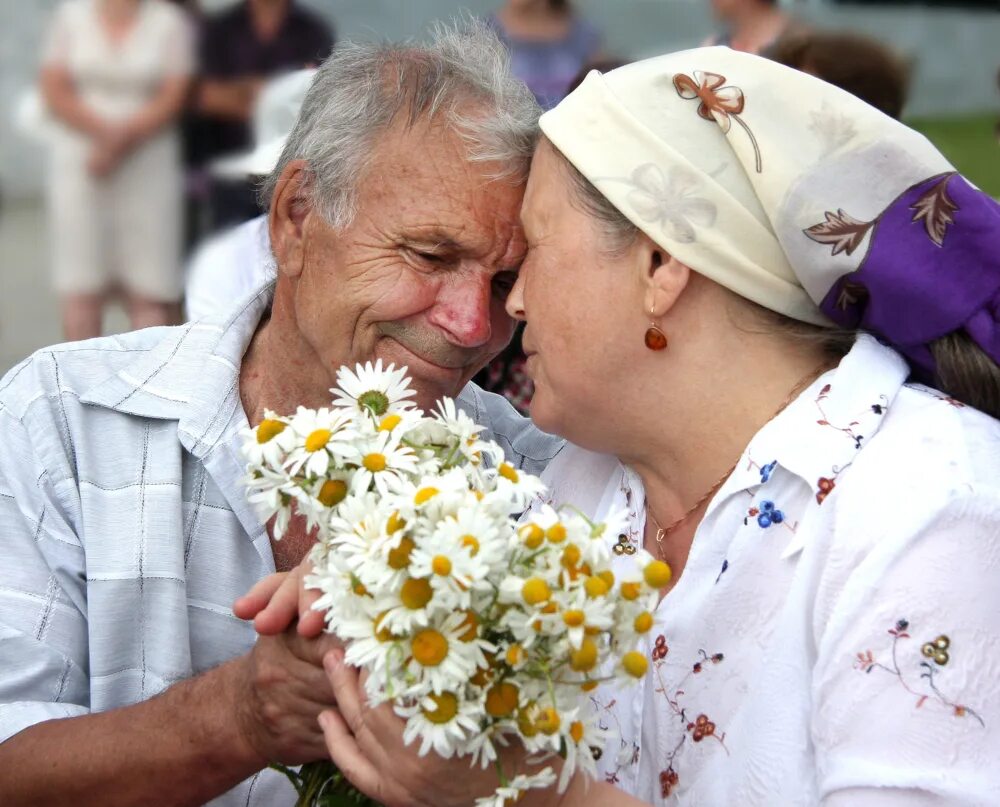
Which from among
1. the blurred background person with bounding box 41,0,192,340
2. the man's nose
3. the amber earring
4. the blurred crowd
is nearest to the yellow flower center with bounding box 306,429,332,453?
the amber earring

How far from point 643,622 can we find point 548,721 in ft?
0.60

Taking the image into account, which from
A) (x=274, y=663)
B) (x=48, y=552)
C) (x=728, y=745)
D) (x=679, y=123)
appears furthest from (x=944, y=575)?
(x=48, y=552)

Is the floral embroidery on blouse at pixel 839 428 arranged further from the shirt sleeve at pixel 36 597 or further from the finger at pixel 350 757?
the shirt sleeve at pixel 36 597

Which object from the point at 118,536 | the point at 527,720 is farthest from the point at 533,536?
the point at 118,536

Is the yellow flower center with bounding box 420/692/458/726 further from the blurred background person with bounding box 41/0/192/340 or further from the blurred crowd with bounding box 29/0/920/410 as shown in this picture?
the blurred background person with bounding box 41/0/192/340

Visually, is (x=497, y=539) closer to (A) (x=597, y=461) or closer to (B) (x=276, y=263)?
(A) (x=597, y=461)

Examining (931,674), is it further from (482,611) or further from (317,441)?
(317,441)

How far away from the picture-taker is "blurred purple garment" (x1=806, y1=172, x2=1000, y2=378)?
2262 millimetres

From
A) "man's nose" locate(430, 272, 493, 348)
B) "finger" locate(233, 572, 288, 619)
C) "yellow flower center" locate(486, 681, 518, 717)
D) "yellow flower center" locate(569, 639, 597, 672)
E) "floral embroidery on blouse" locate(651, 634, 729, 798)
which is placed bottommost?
"floral embroidery on blouse" locate(651, 634, 729, 798)

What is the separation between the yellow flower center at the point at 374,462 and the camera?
1.98 metres

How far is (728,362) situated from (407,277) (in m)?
0.70

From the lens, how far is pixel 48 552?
2.65 m

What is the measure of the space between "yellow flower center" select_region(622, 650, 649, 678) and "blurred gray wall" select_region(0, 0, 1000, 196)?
1.78 m

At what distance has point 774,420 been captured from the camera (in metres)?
2.39
